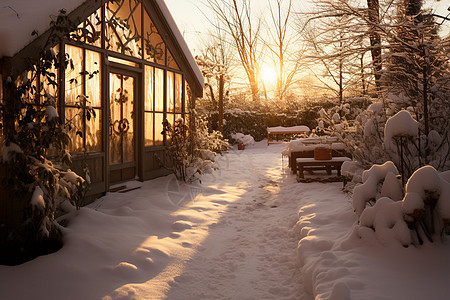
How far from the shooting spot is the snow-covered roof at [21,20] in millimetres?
3904

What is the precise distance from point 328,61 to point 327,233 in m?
3.42

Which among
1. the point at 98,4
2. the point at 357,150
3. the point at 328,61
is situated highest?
the point at 98,4

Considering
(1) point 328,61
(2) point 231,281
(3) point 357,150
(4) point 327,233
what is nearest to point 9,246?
(2) point 231,281

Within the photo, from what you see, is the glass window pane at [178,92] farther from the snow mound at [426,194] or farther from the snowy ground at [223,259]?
the snow mound at [426,194]

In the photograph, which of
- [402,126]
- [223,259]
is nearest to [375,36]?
[402,126]

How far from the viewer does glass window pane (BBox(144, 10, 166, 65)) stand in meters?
7.87

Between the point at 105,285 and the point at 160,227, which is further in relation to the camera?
the point at 160,227

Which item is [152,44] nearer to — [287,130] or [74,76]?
[74,76]

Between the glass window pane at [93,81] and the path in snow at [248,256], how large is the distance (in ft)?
A: 9.62

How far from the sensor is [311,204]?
607cm

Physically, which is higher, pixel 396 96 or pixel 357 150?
pixel 396 96

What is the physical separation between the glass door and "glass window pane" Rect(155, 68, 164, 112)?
777mm

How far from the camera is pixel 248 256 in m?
4.23

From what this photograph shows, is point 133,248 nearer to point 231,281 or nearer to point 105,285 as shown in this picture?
point 105,285
